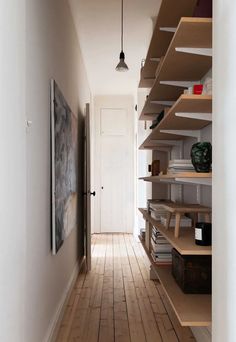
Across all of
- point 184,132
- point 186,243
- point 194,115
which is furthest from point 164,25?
point 186,243

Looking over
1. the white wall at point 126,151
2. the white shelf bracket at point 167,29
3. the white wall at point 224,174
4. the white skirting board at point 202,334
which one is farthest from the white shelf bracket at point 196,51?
the white wall at point 126,151

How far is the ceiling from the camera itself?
332 cm

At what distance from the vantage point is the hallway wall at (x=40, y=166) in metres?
1.74

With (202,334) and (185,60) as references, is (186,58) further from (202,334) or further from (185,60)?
(202,334)

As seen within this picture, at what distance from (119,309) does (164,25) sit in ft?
7.33

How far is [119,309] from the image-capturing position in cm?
281

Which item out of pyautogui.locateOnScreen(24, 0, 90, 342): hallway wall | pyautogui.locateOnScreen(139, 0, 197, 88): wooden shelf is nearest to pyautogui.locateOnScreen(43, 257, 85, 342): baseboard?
pyautogui.locateOnScreen(24, 0, 90, 342): hallway wall

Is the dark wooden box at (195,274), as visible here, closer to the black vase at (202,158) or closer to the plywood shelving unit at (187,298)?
the plywood shelving unit at (187,298)

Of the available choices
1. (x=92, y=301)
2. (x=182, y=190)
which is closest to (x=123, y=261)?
(x=92, y=301)

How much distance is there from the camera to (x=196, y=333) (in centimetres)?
224

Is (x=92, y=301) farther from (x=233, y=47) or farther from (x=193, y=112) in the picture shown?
(x=233, y=47)

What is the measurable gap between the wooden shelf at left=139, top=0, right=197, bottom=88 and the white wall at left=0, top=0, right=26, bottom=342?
3.72 feet

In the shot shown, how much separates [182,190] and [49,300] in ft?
4.85

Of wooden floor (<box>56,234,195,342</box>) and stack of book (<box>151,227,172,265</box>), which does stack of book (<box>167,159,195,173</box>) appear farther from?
wooden floor (<box>56,234,195,342</box>)
